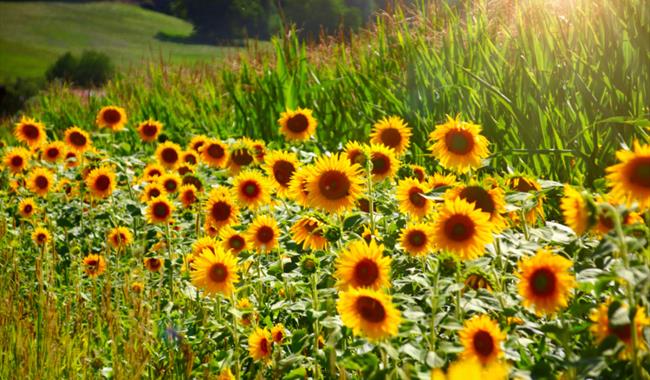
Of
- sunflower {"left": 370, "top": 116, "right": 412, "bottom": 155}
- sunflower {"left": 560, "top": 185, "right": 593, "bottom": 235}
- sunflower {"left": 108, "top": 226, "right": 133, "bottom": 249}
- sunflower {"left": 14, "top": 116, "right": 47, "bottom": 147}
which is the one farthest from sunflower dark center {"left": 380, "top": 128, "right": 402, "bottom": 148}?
sunflower {"left": 14, "top": 116, "right": 47, "bottom": 147}

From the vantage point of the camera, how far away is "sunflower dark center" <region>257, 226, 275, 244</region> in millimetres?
2814

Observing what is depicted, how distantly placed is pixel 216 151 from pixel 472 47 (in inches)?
77.3

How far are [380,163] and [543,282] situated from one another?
136 centimetres

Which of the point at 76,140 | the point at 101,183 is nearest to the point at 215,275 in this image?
the point at 101,183

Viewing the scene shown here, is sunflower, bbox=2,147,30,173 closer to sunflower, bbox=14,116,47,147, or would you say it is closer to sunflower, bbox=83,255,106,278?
sunflower, bbox=14,116,47,147

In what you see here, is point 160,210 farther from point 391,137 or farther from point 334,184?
point 334,184

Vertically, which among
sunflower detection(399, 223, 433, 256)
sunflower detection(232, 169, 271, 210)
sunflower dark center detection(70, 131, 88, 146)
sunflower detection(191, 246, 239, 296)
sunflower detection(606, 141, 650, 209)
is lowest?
sunflower detection(191, 246, 239, 296)

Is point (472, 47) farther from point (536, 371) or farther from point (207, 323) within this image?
point (536, 371)

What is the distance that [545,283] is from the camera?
1754mm

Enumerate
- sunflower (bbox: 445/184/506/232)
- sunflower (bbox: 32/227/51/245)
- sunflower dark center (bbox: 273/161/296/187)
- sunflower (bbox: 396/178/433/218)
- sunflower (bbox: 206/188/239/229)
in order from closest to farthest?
sunflower (bbox: 445/184/506/232)
sunflower (bbox: 396/178/433/218)
sunflower dark center (bbox: 273/161/296/187)
sunflower (bbox: 206/188/239/229)
sunflower (bbox: 32/227/51/245)

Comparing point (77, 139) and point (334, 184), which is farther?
point (77, 139)

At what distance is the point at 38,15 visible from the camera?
9256 cm

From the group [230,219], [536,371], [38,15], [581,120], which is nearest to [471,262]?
[536,371]

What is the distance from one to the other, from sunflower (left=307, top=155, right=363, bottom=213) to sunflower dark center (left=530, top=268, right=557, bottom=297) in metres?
0.86
